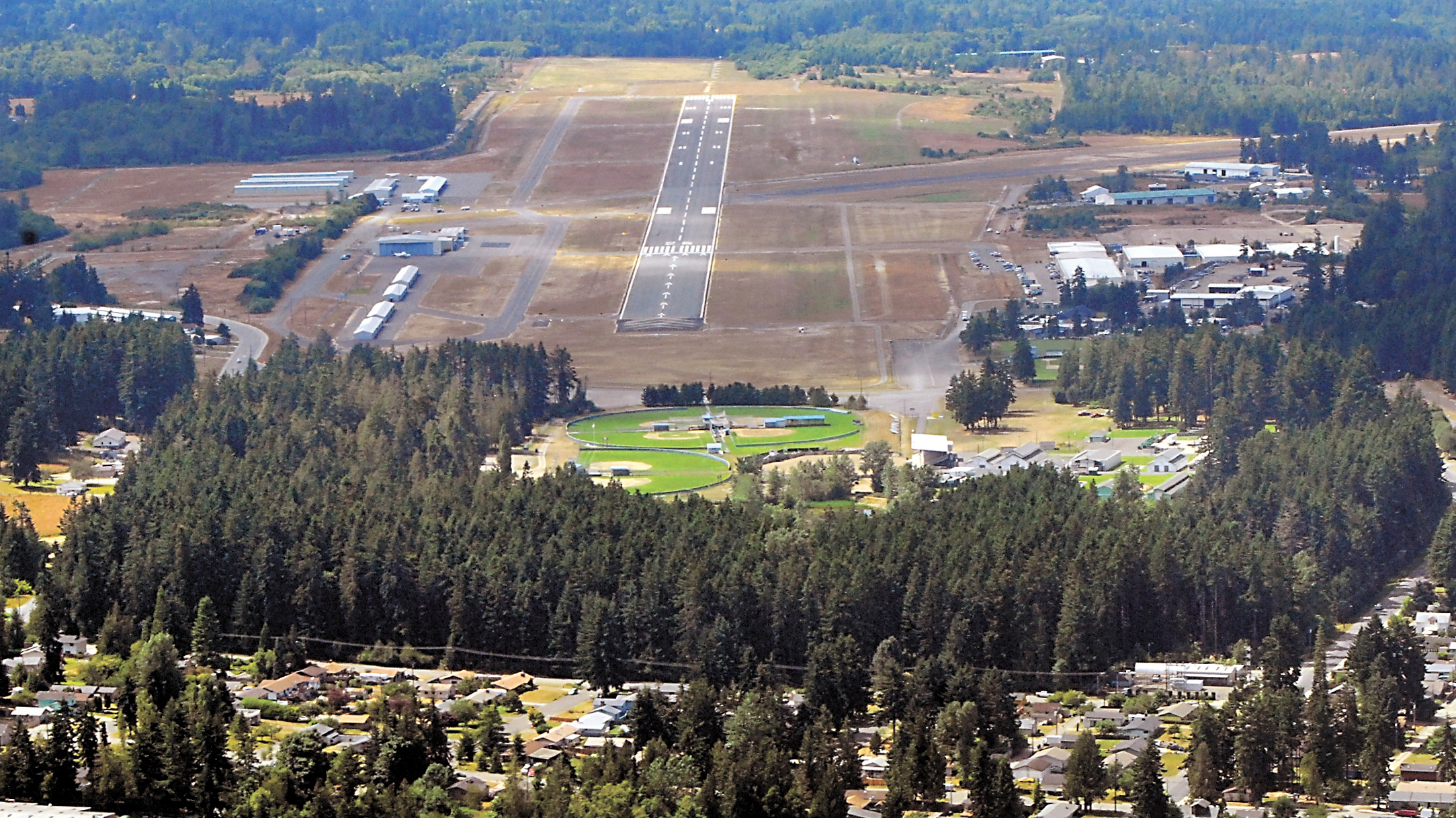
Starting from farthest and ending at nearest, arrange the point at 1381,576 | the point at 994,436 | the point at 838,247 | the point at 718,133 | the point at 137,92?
the point at 137,92 → the point at 718,133 → the point at 838,247 → the point at 994,436 → the point at 1381,576

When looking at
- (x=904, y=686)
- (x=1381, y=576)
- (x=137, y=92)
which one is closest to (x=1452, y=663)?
(x=1381, y=576)

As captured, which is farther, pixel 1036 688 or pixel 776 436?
pixel 776 436

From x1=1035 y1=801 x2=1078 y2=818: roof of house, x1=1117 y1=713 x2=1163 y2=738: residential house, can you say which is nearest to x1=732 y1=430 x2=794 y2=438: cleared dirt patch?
x1=1117 y1=713 x2=1163 y2=738: residential house

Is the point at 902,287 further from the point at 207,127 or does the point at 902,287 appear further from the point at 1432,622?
the point at 207,127

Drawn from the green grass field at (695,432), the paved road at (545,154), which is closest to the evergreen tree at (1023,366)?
the green grass field at (695,432)

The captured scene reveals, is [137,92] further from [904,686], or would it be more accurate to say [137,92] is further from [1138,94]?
[904,686]

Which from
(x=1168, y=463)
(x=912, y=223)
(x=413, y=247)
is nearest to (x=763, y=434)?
(x=1168, y=463)
